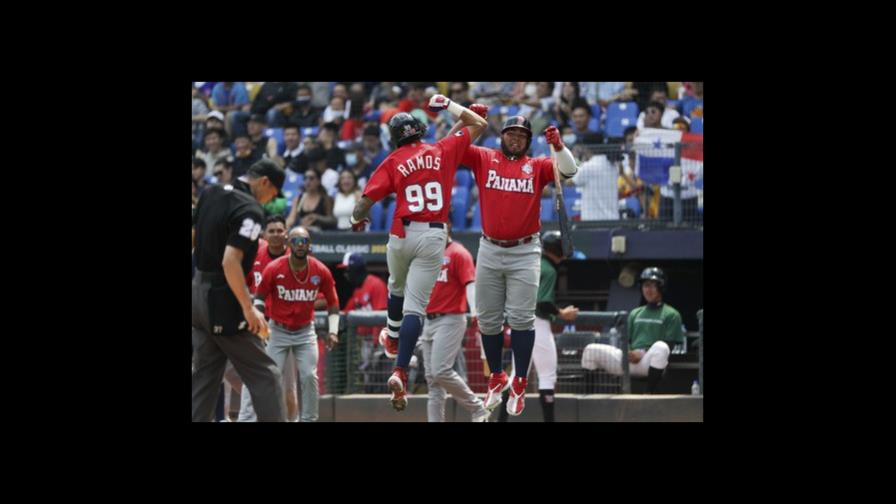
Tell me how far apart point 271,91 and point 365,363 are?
771 centimetres

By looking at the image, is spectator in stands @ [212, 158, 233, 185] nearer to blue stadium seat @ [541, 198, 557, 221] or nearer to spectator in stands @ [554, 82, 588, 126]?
spectator in stands @ [554, 82, 588, 126]

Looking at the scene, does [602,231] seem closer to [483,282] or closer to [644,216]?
[644,216]

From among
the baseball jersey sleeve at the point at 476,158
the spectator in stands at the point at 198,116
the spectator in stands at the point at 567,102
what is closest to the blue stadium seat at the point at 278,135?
the spectator in stands at the point at 198,116

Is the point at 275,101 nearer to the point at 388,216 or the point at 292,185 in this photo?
the point at 292,185

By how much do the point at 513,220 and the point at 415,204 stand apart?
0.78 meters

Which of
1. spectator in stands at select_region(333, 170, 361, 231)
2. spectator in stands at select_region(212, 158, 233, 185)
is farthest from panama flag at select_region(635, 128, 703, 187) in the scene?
spectator in stands at select_region(212, 158, 233, 185)

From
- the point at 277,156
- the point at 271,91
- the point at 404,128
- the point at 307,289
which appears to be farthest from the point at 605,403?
the point at 271,91

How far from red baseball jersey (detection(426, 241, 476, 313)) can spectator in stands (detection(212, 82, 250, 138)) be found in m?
9.15

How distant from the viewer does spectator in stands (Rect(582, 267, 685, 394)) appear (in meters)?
13.1

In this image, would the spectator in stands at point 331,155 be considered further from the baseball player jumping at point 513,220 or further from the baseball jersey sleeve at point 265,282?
the baseball player jumping at point 513,220

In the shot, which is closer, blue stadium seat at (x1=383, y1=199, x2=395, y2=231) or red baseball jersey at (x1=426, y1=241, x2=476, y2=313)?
red baseball jersey at (x1=426, y1=241, x2=476, y2=313)

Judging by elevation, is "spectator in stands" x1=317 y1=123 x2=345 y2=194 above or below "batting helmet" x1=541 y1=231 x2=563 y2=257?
above

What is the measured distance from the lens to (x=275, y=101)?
20.1 meters

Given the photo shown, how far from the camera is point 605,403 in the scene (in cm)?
1272
